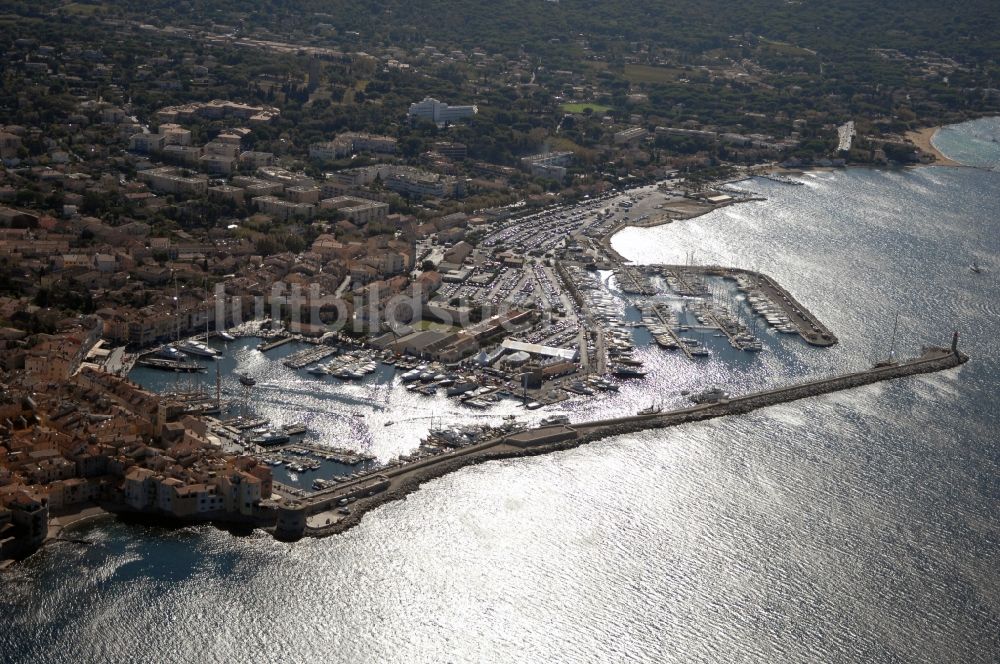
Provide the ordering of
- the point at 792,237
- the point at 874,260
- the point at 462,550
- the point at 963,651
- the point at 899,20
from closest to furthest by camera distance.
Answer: the point at 963,651
the point at 462,550
the point at 874,260
the point at 792,237
the point at 899,20

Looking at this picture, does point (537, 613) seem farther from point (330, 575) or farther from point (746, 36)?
point (746, 36)

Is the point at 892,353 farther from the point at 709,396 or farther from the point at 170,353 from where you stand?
the point at 170,353

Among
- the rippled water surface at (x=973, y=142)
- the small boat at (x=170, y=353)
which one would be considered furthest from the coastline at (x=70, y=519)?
the rippled water surface at (x=973, y=142)

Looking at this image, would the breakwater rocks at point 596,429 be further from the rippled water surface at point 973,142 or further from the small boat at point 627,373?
the rippled water surface at point 973,142

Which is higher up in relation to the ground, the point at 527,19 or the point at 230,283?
the point at 230,283

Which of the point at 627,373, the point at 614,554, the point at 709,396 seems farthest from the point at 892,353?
the point at 614,554

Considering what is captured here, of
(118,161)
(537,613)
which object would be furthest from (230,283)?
(537,613)

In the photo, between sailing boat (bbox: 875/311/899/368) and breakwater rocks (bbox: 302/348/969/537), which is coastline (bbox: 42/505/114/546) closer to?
breakwater rocks (bbox: 302/348/969/537)

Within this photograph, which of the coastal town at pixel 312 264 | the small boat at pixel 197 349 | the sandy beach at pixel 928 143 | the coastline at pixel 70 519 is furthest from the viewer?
the sandy beach at pixel 928 143
